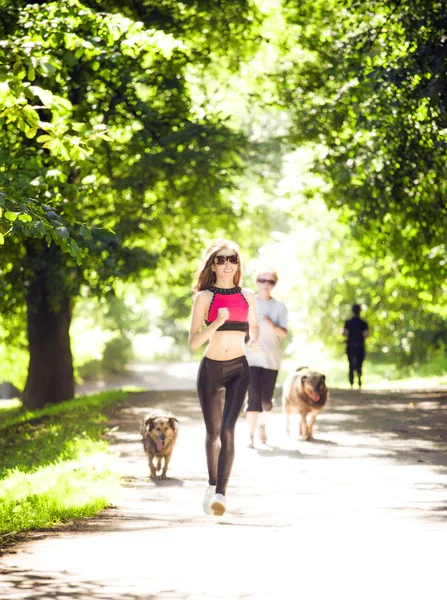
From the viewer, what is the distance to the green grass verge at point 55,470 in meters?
7.78

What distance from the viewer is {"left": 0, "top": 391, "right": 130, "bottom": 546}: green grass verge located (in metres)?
7.78

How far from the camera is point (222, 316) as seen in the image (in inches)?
276

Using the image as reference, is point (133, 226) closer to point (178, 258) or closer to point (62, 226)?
point (178, 258)

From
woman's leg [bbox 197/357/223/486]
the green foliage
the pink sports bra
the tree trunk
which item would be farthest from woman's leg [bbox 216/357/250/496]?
the tree trunk

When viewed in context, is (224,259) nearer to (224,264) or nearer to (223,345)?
(224,264)

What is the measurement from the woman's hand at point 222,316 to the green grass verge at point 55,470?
2107 millimetres

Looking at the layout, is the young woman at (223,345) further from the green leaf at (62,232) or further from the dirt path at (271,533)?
the green leaf at (62,232)

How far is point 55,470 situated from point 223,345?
12.7ft

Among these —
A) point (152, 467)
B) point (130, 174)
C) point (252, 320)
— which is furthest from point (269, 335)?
point (130, 174)

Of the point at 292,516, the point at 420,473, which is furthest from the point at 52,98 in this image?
the point at 420,473

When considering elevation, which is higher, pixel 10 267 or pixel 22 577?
pixel 10 267

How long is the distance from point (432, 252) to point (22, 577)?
16.9m

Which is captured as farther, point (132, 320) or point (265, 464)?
point (132, 320)

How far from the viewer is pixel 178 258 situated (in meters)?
23.5
